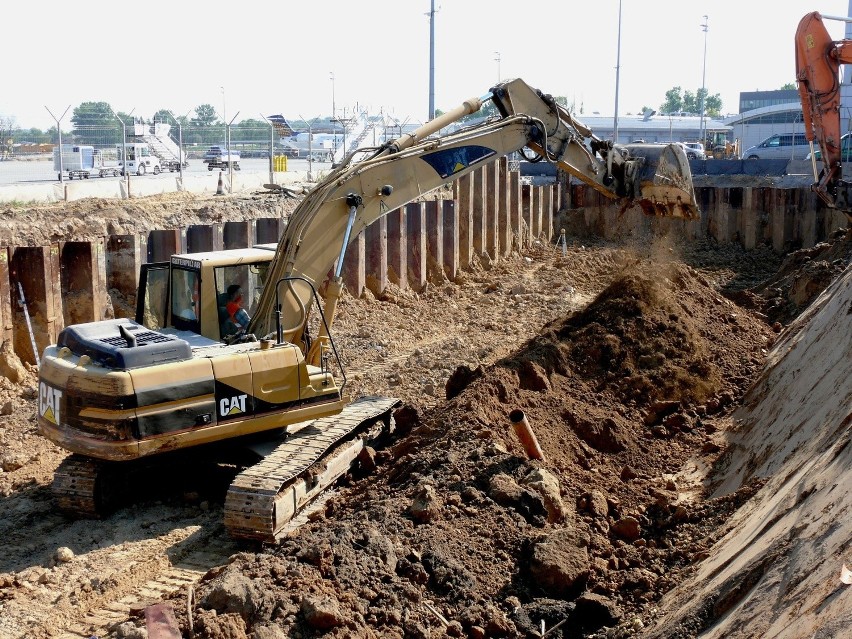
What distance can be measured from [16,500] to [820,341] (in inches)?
316

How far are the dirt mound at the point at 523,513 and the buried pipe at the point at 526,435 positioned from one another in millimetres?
220

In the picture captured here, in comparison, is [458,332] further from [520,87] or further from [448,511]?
[448,511]

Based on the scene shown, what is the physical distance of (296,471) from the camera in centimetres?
842

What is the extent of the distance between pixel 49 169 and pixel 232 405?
1054 inches

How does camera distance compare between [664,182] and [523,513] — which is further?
[664,182]

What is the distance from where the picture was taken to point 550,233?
957 inches

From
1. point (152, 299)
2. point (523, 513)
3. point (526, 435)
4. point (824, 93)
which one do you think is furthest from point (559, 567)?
point (824, 93)

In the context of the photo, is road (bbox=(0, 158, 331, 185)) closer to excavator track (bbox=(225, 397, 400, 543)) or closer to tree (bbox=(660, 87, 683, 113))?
excavator track (bbox=(225, 397, 400, 543))

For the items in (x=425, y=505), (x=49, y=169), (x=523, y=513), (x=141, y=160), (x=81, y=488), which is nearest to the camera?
(x=425, y=505)

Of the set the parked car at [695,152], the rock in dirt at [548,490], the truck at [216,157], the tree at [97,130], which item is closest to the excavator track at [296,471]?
the rock in dirt at [548,490]

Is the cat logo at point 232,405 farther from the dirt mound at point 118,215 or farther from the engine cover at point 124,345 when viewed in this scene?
the dirt mound at point 118,215

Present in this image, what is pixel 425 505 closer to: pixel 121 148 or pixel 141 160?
pixel 121 148

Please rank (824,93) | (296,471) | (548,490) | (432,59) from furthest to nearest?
(432,59) < (824,93) < (296,471) < (548,490)

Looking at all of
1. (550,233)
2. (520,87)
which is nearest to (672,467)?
(520,87)
